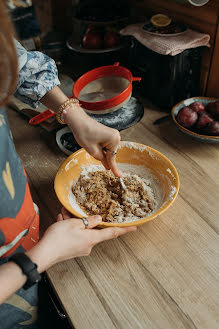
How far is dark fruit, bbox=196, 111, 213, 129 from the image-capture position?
101 cm

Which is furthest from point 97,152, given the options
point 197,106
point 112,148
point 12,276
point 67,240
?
point 197,106

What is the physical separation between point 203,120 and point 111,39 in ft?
2.16

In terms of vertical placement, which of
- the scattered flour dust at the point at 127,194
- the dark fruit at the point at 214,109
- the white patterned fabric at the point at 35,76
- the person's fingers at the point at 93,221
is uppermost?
the white patterned fabric at the point at 35,76

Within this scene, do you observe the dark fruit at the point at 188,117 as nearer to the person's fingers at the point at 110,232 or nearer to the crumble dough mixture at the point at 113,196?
the crumble dough mixture at the point at 113,196

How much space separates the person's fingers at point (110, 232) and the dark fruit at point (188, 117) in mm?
486

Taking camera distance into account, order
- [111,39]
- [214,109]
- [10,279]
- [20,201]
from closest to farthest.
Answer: [10,279] → [20,201] → [214,109] → [111,39]

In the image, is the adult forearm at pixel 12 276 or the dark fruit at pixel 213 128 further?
the dark fruit at pixel 213 128

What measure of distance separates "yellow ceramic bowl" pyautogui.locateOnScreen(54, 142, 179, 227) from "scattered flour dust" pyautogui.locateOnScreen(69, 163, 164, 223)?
0.01 m

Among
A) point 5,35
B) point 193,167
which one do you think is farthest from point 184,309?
point 5,35

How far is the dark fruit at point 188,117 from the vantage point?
1.02 m

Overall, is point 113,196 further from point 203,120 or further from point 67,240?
point 203,120

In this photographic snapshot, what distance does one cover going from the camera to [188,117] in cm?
102

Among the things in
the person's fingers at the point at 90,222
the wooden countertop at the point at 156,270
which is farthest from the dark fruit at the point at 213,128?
the person's fingers at the point at 90,222

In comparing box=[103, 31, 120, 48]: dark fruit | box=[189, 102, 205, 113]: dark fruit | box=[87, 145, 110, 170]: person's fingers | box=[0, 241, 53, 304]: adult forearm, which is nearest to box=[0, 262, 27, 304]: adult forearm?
box=[0, 241, 53, 304]: adult forearm
